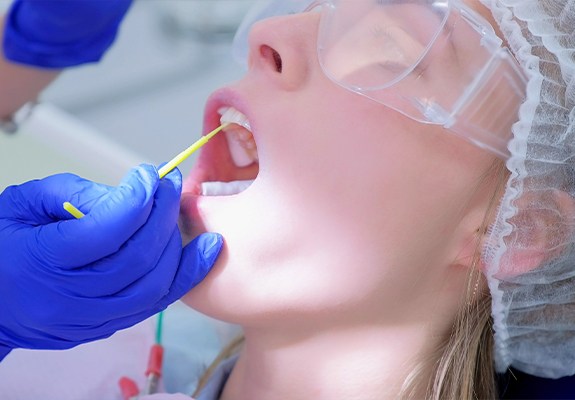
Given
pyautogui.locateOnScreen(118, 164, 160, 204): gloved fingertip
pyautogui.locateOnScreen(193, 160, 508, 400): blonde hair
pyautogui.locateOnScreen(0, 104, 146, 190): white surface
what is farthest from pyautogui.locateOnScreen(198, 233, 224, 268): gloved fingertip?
pyautogui.locateOnScreen(0, 104, 146, 190): white surface

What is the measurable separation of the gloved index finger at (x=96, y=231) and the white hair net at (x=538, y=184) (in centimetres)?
51

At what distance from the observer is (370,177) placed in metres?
1.25

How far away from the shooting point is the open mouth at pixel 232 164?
1.40 m

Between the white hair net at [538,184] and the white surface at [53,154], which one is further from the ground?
the white hair net at [538,184]


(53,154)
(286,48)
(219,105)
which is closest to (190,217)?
(219,105)

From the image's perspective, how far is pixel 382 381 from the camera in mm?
1373

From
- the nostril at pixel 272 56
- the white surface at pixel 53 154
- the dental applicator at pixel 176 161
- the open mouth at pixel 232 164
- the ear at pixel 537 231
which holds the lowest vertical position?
the white surface at pixel 53 154

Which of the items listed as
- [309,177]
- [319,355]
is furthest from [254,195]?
[319,355]

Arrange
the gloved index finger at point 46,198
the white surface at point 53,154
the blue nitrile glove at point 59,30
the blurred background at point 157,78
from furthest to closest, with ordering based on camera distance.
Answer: the blurred background at point 157,78 → the white surface at point 53,154 → the gloved index finger at point 46,198 → the blue nitrile glove at point 59,30

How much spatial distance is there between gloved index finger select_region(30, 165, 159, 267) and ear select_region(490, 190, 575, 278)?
53 centimetres

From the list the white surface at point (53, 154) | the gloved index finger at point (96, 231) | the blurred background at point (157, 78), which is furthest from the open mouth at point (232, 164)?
the blurred background at point (157, 78)

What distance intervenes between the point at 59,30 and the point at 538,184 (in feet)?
2.26

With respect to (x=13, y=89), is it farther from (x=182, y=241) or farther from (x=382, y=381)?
(x=382, y=381)

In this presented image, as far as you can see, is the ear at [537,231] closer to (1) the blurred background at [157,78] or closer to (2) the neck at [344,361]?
(2) the neck at [344,361]
